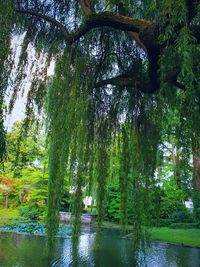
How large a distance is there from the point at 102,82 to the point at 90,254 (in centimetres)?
424

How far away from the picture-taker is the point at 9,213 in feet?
47.4

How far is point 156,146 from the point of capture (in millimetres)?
3623

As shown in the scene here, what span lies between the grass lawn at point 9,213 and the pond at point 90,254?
5.38 m

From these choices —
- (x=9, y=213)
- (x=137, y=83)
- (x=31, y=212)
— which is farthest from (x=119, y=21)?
(x=9, y=213)

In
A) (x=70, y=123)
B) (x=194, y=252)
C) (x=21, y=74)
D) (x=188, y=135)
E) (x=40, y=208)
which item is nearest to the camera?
(x=70, y=123)

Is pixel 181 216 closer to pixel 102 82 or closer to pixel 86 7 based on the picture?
pixel 102 82

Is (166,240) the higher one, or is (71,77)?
(71,77)

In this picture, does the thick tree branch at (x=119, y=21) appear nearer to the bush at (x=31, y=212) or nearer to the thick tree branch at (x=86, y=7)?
the thick tree branch at (x=86, y=7)

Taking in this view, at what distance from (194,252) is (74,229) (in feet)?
16.9

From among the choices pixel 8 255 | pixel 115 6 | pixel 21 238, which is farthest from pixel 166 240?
pixel 115 6

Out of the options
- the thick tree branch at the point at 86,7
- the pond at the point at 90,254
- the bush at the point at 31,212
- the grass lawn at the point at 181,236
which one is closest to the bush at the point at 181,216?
the grass lawn at the point at 181,236

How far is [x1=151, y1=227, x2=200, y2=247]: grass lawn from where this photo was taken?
8474 mm

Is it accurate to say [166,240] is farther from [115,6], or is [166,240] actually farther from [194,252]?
[115,6]

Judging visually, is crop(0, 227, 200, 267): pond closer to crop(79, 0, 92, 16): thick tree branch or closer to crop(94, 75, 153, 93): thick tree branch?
crop(94, 75, 153, 93): thick tree branch
